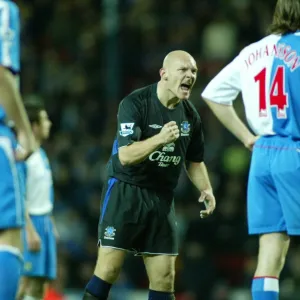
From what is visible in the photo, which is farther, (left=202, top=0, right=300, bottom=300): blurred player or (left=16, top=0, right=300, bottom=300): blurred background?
(left=16, top=0, right=300, bottom=300): blurred background

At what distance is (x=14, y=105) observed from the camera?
4.29m

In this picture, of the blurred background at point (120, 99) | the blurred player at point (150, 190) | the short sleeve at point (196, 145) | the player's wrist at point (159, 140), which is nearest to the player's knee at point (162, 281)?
the blurred player at point (150, 190)

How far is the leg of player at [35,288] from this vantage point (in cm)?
785

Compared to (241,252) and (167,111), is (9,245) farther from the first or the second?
(241,252)

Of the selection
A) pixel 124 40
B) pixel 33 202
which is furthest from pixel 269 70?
pixel 124 40

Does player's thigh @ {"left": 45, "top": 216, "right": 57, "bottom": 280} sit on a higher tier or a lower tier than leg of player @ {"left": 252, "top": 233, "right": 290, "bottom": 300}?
lower

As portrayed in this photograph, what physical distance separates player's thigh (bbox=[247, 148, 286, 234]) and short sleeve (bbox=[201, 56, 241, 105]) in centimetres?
54

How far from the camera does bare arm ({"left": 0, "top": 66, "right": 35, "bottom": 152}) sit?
4293 millimetres

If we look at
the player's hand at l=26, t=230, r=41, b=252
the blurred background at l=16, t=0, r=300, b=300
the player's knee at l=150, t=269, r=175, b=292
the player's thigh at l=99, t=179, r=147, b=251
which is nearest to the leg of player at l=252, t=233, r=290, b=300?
the player's knee at l=150, t=269, r=175, b=292

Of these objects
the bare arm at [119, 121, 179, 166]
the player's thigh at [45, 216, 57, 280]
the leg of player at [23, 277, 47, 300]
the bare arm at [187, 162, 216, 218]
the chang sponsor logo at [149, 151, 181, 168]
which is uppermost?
the bare arm at [119, 121, 179, 166]

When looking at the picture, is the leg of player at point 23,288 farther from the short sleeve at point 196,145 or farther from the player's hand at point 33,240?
the short sleeve at point 196,145

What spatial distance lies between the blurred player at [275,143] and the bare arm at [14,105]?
1908 millimetres

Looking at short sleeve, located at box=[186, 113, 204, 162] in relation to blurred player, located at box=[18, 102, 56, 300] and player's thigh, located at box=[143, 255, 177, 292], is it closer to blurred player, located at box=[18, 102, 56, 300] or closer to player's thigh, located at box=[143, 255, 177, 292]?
player's thigh, located at box=[143, 255, 177, 292]

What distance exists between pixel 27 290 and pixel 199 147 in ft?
7.30
